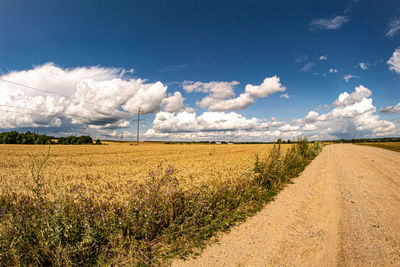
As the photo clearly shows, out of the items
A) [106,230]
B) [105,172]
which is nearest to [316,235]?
[106,230]

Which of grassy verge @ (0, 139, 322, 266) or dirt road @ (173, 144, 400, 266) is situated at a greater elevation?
grassy verge @ (0, 139, 322, 266)

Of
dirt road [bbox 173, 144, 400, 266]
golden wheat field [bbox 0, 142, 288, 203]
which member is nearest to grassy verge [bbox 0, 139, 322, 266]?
dirt road [bbox 173, 144, 400, 266]

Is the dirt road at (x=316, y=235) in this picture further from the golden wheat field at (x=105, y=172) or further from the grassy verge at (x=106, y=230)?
the golden wheat field at (x=105, y=172)

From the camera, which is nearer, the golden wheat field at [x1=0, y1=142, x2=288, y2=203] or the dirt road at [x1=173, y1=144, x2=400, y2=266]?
the dirt road at [x1=173, y1=144, x2=400, y2=266]

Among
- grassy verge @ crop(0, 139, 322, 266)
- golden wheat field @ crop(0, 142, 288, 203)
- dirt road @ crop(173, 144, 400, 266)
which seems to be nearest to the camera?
grassy verge @ crop(0, 139, 322, 266)

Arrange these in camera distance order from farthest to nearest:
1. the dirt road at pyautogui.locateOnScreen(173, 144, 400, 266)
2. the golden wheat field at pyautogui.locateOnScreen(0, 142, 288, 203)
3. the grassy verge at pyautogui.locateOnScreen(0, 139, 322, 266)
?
the golden wheat field at pyautogui.locateOnScreen(0, 142, 288, 203) → the dirt road at pyautogui.locateOnScreen(173, 144, 400, 266) → the grassy verge at pyautogui.locateOnScreen(0, 139, 322, 266)

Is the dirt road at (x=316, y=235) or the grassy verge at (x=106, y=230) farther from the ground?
the grassy verge at (x=106, y=230)

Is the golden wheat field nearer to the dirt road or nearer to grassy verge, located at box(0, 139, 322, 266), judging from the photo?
grassy verge, located at box(0, 139, 322, 266)

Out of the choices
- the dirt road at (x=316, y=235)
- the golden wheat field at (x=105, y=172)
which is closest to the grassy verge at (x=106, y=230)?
the dirt road at (x=316, y=235)

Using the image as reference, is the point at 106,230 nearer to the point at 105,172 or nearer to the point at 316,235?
the point at 316,235

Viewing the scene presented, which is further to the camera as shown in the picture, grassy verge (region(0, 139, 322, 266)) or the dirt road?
the dirt road

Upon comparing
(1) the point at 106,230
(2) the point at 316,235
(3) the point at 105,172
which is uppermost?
(1) the point at 106,230

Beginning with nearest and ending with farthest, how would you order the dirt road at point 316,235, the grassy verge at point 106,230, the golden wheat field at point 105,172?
the grassy verge at point 106,230 → the dirt road at point 316,235 → the golden wheat field at point 105,172

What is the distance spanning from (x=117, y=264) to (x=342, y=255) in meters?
4.12
